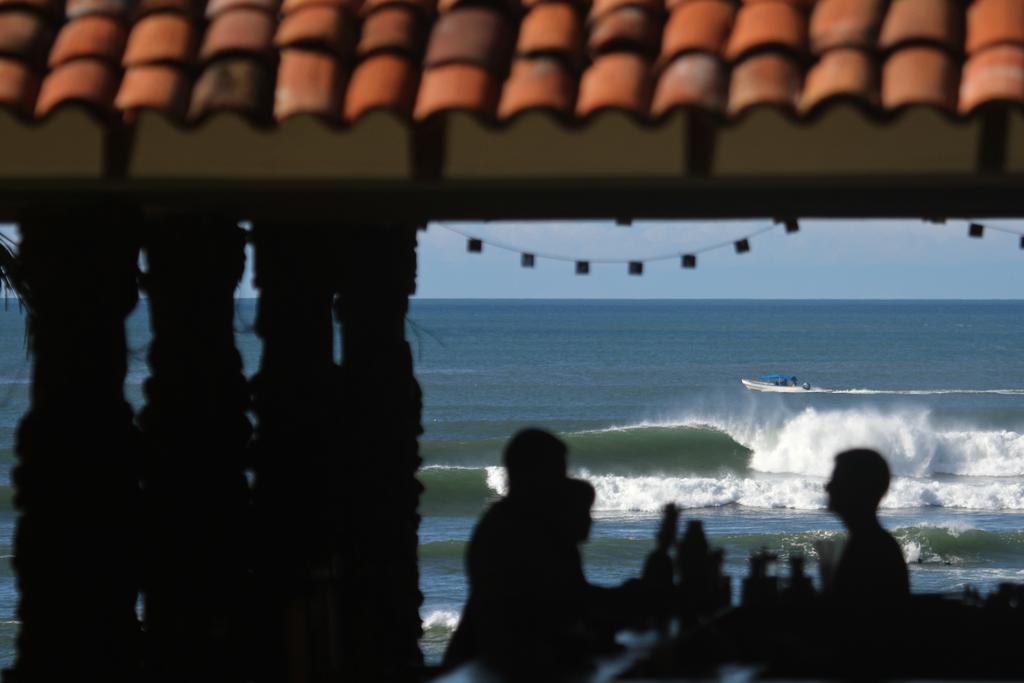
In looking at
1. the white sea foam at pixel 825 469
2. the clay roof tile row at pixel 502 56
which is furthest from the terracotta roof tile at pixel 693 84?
the white sea foam at pixel 825 469

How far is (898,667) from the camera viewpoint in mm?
4055

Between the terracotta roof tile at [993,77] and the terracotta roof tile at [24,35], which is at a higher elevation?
the terracotta roof tile at [24,35]

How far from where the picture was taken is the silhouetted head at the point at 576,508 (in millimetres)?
5137

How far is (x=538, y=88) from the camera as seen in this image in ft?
11.7

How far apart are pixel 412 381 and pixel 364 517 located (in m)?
0.83

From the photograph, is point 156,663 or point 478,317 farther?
point 478,317

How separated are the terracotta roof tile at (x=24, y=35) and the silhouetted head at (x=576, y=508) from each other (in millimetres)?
2138

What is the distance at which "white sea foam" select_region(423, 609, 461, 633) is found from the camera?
19.5 meters

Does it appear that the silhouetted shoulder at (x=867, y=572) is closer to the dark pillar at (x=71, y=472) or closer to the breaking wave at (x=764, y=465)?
the dark pillar at (x=71, y=472)

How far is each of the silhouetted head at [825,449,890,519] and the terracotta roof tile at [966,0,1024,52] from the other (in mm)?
1629

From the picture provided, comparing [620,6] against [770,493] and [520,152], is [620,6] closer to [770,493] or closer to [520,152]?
[520,152]

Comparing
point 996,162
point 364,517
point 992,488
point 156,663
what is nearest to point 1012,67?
point 996,162

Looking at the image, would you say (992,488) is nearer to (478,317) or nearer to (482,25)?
(482,25)

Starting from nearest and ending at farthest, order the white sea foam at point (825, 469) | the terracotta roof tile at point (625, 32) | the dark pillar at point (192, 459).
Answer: the terracotta roof tile at point (625, 32) < the dark pillar at point (192, 459) < the white sea foam at point (825, 469)
